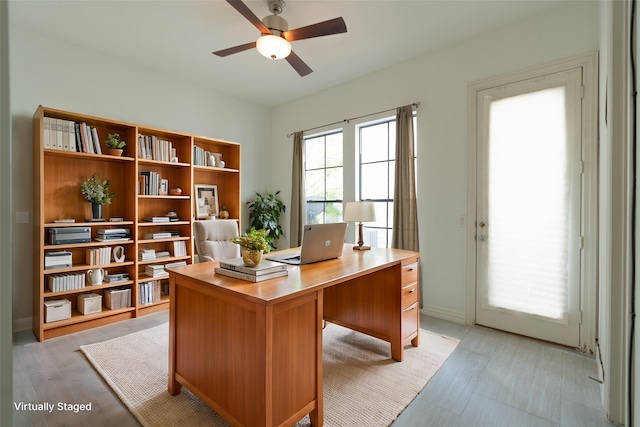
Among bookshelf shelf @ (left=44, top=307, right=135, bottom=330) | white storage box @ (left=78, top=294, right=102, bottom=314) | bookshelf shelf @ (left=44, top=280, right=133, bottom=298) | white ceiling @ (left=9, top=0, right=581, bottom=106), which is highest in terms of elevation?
white ceiling @ (left=9, top=0, right=581, bottom=106)

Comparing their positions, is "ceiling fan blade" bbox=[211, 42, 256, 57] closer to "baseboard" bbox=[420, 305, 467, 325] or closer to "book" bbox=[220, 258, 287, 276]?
"book" bbox=[220, 258, 287, 276]

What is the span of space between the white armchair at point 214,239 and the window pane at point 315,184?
1.90 meters

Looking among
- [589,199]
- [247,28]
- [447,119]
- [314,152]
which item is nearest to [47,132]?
[247,28]

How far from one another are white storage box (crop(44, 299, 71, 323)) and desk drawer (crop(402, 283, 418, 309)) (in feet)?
10.1

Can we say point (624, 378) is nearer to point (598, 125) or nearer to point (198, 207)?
point (598, 125)

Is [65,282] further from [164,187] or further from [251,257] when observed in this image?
[251,257]

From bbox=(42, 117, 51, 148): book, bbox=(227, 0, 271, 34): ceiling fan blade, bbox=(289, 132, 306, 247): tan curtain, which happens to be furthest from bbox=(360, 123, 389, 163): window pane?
bbox=(42, 117, 51, 148): book

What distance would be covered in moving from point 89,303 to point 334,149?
11.2ft

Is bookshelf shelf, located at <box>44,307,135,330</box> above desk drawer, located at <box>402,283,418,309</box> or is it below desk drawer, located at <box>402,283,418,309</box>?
below

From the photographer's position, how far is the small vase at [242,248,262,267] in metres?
1.67

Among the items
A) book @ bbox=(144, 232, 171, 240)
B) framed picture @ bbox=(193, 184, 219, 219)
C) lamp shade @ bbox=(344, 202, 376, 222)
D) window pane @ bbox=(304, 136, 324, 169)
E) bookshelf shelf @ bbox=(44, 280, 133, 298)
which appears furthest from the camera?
window pane @ bbox=(304, 136, 324, 169)

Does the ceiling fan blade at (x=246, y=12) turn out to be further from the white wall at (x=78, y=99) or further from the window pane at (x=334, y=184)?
the window pane at (x=334, y=184)

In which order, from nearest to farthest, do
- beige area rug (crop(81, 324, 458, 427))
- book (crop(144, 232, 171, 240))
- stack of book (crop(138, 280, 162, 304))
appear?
beige area rug (crop(81, 324, 458, 427)) < stack of book (crop(138, 280, 162, 304)) < book (crop(144, 232, 171, 240))

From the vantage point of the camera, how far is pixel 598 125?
2.36 metres
